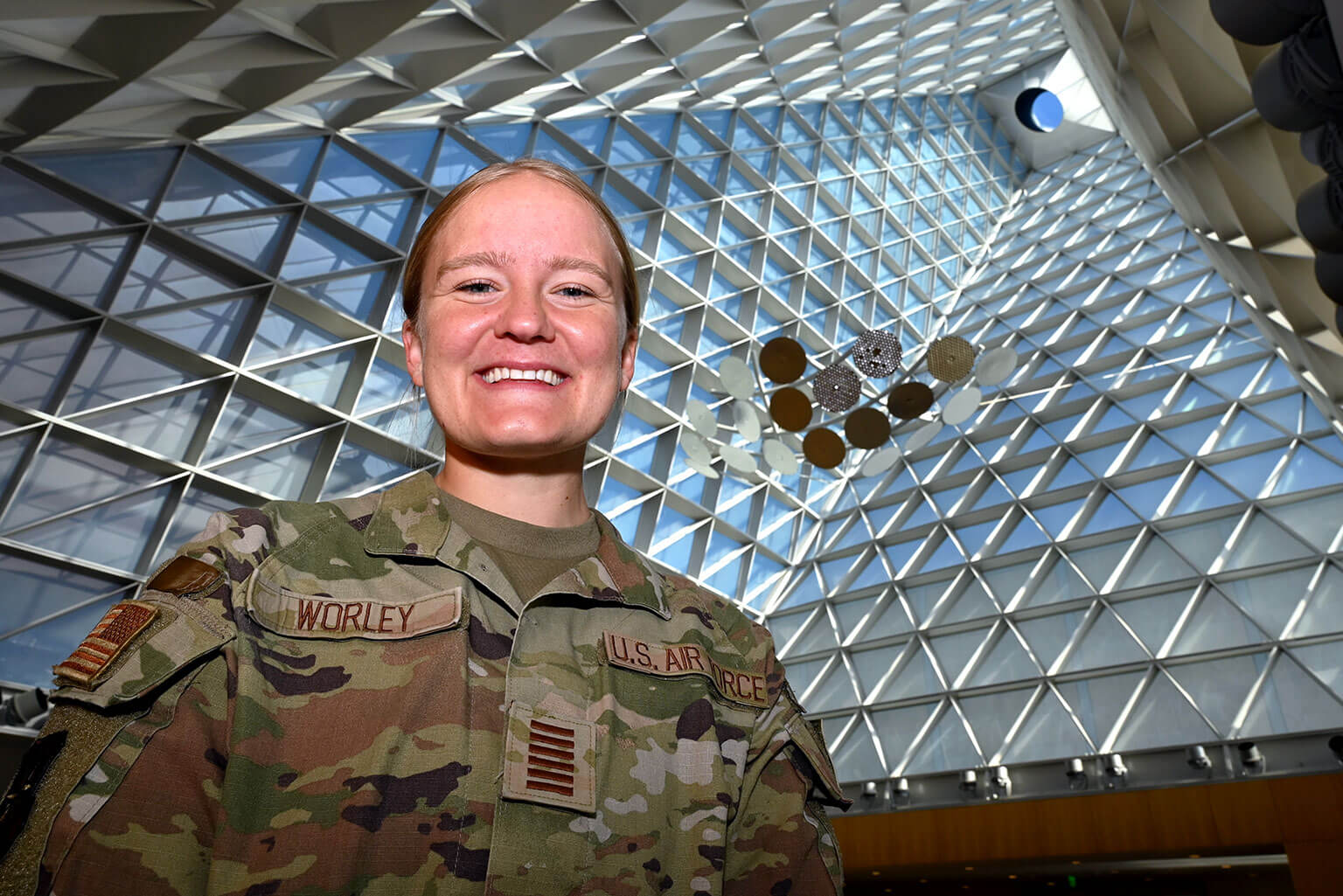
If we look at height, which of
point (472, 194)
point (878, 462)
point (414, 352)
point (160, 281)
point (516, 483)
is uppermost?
point (160, 281)

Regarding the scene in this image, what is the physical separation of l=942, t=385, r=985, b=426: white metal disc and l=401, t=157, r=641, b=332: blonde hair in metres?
14.9

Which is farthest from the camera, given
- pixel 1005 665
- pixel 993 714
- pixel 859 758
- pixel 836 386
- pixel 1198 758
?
pixel 859 758

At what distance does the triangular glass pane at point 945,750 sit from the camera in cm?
2483

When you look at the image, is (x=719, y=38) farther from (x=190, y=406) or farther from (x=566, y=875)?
(x=566, y=875)

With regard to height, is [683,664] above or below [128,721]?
above

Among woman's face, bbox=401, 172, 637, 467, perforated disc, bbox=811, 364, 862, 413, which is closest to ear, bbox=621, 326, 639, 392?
woman's face, bbox=401, 172, 637, 467

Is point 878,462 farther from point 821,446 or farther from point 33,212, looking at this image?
point 33,212

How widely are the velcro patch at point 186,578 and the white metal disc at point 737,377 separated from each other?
1452cm

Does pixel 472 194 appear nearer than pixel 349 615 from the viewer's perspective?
No

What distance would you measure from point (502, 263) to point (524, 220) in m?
0.12

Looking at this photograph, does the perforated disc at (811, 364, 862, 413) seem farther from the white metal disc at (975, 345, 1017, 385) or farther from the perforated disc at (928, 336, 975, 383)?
the white metal disc at (975, 345, 1017, 385)

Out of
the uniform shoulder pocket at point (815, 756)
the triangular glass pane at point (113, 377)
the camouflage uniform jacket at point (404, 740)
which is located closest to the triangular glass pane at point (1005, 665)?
the triangular glass pane at point (113, 377)

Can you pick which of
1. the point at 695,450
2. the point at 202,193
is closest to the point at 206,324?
the point at 202,193

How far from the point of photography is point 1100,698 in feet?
78.5
